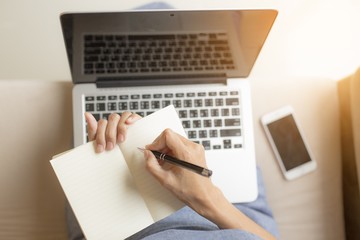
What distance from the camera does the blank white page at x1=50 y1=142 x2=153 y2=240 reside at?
1.64 ft

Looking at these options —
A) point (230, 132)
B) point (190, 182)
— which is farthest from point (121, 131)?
point (230, 132)

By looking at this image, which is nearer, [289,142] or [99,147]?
[99,147]

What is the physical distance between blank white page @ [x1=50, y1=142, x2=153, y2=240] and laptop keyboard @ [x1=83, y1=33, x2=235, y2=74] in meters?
0.19

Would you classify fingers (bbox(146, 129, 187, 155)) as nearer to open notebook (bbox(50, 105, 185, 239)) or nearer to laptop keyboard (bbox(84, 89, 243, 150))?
open notebook (bbox(50, 105, 185, 239))

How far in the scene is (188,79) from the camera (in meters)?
0.69

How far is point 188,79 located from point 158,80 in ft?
0.19

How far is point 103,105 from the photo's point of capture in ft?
2.19

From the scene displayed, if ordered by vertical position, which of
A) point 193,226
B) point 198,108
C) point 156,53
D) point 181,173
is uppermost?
point 156,53

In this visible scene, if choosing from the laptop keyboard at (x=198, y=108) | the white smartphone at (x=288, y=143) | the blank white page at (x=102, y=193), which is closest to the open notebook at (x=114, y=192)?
the blank white page at (x=102, y=193)

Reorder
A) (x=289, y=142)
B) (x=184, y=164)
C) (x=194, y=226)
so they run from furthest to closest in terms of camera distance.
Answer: (x=289, y=142) → (x=194, y=226) → (x=184, y=164)

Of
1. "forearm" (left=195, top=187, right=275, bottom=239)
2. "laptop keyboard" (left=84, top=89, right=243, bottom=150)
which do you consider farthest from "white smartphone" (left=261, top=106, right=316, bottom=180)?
"forearm" (left=195, top=187, right=275, bottom=239)

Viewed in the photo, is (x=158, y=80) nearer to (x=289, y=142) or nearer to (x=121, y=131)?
(x=121, y=131)

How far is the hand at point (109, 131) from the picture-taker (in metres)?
0.51

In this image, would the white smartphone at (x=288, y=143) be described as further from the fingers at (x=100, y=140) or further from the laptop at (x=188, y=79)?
the fingers at (x=100, y=140)
